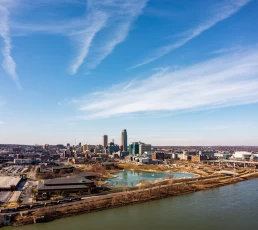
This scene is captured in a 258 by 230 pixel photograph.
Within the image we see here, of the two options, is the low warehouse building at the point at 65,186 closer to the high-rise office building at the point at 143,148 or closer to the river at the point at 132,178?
the river at the point at 132,178

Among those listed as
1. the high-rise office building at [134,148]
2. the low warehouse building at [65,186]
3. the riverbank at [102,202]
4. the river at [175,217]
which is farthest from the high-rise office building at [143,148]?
the river at [175,217]

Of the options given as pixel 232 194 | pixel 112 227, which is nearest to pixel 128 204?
pixel 112 227

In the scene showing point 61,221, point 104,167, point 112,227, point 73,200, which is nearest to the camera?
point 112,227

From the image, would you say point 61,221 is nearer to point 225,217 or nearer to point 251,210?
point 225,217

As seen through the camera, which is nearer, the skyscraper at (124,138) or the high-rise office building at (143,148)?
the high-rise office building at (143,148)

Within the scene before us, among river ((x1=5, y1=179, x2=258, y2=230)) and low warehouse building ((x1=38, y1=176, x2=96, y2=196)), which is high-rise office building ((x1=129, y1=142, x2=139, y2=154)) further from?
river ((x1=5, y1=179, x2=258, y2=230))

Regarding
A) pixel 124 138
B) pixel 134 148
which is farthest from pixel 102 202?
pixel 124 138

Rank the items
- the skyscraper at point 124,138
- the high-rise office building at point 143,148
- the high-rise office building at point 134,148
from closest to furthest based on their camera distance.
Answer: the high-rise office building at point 143,148, the high-rise office building at point 134,148, the skyscraper at point 124,138

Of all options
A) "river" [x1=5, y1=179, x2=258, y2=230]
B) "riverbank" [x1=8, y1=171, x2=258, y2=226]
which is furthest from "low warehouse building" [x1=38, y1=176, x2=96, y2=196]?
"river" [x1=5, y1=179, x2=258, y2=230]
